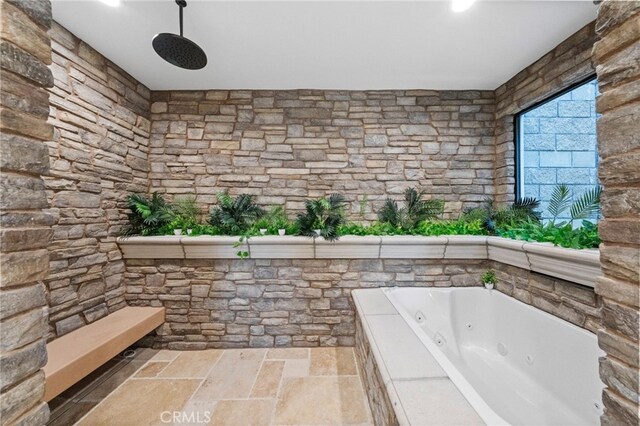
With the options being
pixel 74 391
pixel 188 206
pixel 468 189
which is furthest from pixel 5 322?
pixel 468 189

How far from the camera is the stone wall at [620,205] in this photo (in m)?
0.54

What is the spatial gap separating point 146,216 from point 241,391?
1.80 metres

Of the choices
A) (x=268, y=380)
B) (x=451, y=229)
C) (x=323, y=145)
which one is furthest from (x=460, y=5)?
(x=268, y=380)

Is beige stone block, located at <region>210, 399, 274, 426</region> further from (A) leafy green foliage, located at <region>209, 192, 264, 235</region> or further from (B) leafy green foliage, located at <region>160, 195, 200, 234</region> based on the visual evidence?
(B) leafy green foliage, located at <region>160, 195, 200, 234</region>

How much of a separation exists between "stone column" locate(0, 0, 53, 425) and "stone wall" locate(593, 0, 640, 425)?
1461mm

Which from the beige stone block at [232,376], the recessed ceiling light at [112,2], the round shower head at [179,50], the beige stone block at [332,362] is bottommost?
the beige stone block at [232,376]

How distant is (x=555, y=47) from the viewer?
1.98 meters

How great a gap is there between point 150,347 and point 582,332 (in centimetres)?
343

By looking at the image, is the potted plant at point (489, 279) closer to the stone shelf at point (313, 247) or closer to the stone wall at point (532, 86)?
the stone shelf at point (313, 247)

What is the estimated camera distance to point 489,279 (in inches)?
89.0

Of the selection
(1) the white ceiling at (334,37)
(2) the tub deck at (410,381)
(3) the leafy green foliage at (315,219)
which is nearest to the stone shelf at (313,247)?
(3) the leafy green foliage at (315,219)

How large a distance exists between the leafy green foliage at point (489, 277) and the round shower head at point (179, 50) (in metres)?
3.08

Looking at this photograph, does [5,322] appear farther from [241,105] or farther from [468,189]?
[468,189]

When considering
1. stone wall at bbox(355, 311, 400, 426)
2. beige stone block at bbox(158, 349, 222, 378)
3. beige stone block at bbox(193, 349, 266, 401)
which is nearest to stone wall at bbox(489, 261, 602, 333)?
stone wall at bbox(355, 311, 400, 426)
